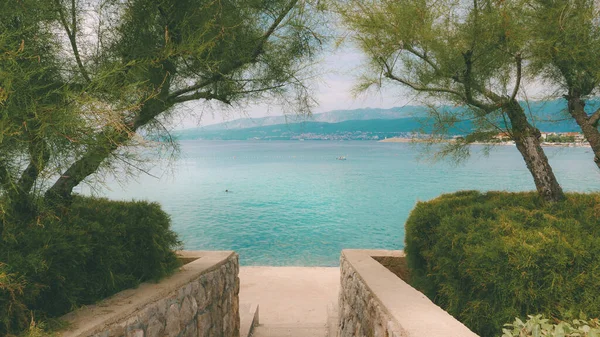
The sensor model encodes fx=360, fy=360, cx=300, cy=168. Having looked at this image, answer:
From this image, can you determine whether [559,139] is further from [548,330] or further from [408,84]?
[548,330]

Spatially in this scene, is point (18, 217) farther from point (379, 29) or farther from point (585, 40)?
point (585, 40)

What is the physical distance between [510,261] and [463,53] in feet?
7.43

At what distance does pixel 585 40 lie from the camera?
11.6 ft

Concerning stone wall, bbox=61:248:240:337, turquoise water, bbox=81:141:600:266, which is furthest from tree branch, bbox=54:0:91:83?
Result: stone wall, bbox=61:248:240:337

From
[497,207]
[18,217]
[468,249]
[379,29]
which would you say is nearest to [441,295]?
[468,249]

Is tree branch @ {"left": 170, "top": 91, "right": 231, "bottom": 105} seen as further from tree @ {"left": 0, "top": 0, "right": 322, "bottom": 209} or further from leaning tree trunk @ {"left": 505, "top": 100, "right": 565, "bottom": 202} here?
leaning tree trunk @ {"left": 505, "top": 100, "right": 565, "bottom": 202}

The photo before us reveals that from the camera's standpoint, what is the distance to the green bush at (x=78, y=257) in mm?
2117

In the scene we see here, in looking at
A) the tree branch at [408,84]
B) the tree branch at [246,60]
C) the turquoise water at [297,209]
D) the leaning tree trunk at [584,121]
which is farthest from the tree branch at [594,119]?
the tree branch at [246,60]

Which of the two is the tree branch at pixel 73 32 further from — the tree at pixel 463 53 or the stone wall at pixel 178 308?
the tree at pixel 463 53

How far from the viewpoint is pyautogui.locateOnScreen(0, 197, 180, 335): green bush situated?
2.12 metres

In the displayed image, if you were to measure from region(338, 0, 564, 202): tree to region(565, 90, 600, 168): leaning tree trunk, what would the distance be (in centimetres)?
48

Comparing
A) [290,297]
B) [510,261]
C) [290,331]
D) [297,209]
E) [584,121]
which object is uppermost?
[584,121]

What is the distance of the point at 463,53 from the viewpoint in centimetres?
377

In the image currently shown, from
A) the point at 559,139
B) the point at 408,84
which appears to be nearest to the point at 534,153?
the point at 559,139
